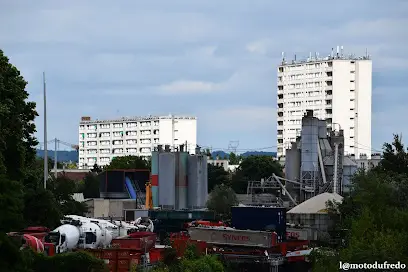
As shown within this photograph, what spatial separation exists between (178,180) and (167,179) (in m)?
1.34

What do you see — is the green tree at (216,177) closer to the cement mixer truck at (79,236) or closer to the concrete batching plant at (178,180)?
the concrete batching plant at (178,180)

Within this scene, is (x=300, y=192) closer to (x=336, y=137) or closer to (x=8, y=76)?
(x=336, y=137)

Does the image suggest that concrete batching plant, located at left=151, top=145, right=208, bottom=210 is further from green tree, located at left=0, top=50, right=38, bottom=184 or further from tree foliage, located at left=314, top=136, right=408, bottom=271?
green tree, located at left=0, top=50, right=38, bottom=184

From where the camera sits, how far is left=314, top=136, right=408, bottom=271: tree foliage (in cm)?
3923

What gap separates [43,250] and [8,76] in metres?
9.09

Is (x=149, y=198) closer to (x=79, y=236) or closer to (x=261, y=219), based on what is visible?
(x=261, y=219)

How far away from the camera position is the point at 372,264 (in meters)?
35.7

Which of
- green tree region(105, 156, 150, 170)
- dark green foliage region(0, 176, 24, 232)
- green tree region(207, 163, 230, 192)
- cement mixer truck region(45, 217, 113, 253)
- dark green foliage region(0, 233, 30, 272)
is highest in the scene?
green tree region(105, 156, 150, 170)

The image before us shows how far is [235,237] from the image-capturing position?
190 feet

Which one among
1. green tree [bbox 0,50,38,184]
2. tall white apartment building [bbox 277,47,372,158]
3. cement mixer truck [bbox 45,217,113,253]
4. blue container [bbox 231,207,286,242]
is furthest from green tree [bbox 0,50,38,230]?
tall white apartment building [bbox 277,47,372,158]

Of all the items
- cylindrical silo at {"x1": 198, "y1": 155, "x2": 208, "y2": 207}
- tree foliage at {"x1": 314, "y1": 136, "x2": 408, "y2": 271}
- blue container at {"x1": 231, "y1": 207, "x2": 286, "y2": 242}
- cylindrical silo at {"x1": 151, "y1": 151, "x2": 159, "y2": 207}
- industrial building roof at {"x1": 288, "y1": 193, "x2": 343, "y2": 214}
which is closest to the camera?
tree foliage at {"x1": 314, "y1": 136, "x2": 408, "y2": 271}

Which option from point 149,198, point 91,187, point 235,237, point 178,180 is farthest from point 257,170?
point 235,237

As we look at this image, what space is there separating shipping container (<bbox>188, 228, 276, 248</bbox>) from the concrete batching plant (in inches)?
1688

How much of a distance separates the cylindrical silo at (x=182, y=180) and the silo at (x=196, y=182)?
1.25 feet
